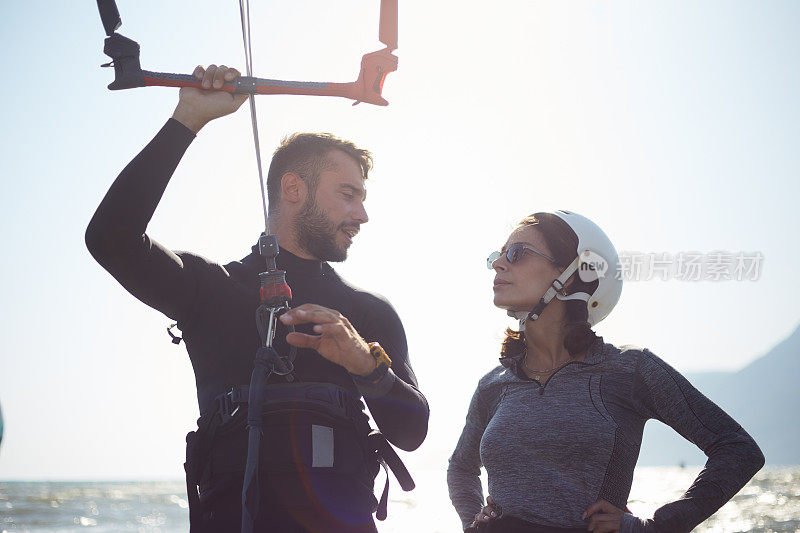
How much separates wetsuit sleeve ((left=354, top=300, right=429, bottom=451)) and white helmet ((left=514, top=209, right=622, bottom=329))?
1.16m

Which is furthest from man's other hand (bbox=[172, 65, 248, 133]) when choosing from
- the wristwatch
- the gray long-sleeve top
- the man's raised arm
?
the gray long-sleeve top

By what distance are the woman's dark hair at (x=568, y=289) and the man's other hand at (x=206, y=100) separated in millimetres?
2540

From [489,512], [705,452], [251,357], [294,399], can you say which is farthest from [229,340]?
[705,452]

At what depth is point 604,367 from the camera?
436cm

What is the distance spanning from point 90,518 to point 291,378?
190 feet

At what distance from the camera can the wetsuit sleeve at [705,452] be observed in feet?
12.4

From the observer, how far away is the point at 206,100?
314cm

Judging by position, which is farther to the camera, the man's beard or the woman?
the man's beard

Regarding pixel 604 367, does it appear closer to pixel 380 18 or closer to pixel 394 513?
pixel 380 18

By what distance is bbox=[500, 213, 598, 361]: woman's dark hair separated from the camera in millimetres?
4570

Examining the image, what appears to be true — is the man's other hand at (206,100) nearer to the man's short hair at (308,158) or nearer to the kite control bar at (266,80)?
the kite control bar at (266,80)

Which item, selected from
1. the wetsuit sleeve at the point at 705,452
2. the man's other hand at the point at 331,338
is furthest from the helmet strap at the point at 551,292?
the man's other hand at the point at 331,338

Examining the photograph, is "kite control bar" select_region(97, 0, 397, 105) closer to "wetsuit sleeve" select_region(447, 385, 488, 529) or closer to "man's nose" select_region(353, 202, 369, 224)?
"man's nose" select_region(353, 202, 369, 224)

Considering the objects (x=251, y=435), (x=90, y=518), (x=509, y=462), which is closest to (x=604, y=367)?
(x=509, y=462)
